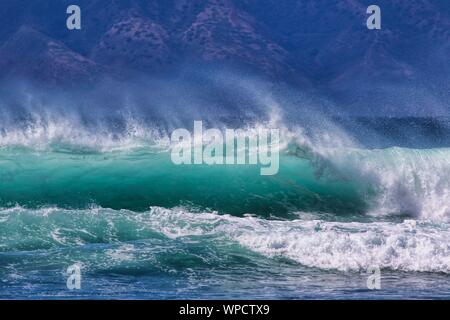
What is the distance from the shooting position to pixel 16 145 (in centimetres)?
1939

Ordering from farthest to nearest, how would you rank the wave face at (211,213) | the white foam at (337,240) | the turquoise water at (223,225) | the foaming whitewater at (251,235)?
the foaming whitewater at (251,235) < the white foam at (337,240) < the wave face at (211,213) < the turquoise water at (223,225)

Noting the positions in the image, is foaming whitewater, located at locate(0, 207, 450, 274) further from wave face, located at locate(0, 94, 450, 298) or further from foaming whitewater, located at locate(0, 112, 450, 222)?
foaming whitewater, located at locate(0, 112, 450, 222)

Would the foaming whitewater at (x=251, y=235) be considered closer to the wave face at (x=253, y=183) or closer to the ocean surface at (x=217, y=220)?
the ocean surface at (x=217, y=220)

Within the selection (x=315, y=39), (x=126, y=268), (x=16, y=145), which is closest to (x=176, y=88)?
(x=315, y=39)

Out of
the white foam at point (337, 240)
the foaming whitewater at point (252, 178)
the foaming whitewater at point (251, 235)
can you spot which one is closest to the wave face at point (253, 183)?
the foaming whitewater at point (252, 178)

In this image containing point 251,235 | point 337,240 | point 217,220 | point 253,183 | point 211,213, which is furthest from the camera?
point 253,183

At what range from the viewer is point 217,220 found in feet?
44.8

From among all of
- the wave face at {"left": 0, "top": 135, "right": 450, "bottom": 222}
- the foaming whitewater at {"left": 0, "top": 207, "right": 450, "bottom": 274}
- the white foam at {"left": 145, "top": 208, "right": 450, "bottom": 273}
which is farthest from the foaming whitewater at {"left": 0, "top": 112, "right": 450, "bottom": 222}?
the white foam at {"left": 145, "top": 208, "right": 450, "bottom": 273}

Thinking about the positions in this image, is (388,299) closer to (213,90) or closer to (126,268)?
(126,268)

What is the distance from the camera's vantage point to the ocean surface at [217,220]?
1026 cm

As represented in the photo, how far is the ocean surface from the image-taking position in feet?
33.7

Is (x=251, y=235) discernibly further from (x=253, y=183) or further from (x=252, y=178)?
(x=252, y=178)

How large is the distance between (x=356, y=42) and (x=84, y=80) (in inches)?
1428

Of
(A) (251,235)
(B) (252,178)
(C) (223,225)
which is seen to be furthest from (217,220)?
(B) (252,178)
